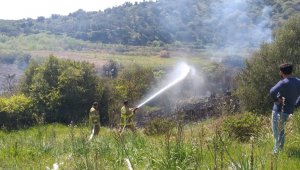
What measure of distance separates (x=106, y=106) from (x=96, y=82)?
2445 millimetres

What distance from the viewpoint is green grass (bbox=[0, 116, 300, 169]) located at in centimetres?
611

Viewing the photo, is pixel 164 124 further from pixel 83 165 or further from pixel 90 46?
pixel 90 46

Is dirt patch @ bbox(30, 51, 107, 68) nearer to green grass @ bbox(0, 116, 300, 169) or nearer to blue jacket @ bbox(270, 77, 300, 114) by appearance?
green grass @ bbox(0, 116, 300, 169)

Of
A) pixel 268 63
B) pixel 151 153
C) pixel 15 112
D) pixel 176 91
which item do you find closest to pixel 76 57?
pixel 176 91

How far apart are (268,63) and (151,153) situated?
23694 mm

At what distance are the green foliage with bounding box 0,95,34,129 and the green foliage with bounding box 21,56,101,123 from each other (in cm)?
154

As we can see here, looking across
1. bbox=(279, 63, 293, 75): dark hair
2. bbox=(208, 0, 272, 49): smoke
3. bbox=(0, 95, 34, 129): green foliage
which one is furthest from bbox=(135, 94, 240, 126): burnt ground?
bbox=(208, 0, 272, 49): smoke

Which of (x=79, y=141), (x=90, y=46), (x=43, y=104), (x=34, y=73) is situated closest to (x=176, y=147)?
(x=79, y=141)

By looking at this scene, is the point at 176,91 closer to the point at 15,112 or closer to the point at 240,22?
the point at 15,112

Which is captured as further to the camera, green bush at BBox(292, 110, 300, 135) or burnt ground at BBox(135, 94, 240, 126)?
burnt ground at BBox(135, 94, 240, 126)

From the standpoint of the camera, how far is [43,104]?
37406mm

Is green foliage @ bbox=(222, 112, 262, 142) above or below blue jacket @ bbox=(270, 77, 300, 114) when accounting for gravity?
below

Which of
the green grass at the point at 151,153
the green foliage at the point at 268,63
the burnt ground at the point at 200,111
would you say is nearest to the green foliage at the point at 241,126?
the burnt ground at the point at 200,111

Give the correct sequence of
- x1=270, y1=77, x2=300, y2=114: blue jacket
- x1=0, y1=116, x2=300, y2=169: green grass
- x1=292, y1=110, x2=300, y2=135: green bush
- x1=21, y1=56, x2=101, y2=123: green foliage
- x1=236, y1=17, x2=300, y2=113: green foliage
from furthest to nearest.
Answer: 1. x1=21, y1=56, x2=101, y2=123: green foliage
2. x1=236, y1=17, x2=300, y2=113: green foliage
3. x1=292, y1=110, x2=300, y2=135: green bush
4. x1=270, y1=77, x2=300, y2=114: blue jacket
5. x1=0, y1=116, x2=300, y2=169: green grass
